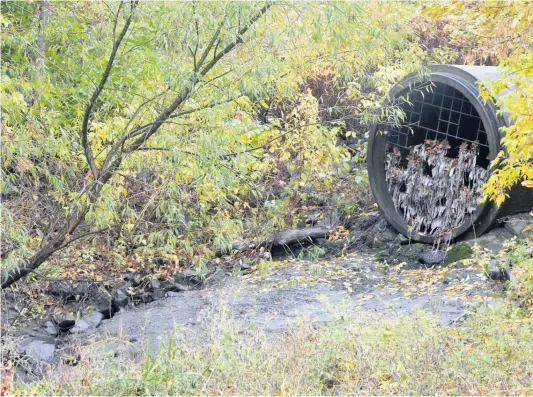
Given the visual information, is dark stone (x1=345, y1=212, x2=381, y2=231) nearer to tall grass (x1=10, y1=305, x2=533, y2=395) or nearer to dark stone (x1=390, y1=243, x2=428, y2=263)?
dark stone (x1=390, y1=243, x2=428, y2=263)

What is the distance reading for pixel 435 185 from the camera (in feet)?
29.6

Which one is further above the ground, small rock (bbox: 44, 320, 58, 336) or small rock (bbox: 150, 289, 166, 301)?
small rock (bbox: 150, 289, 166, 301)

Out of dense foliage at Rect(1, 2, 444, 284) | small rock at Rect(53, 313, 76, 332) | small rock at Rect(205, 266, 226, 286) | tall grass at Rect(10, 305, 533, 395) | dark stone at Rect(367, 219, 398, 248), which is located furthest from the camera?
dark stone at Rect(367, 219, 398, 248)

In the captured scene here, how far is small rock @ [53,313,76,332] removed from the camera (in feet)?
24.2

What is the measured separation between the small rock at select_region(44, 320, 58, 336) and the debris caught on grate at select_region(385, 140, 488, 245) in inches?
169

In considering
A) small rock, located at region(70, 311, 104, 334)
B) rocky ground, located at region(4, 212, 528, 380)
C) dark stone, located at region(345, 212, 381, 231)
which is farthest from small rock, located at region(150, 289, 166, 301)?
dark stone, located at region(345, 212, 381, 231)

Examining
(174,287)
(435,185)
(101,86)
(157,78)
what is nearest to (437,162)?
(435,185)

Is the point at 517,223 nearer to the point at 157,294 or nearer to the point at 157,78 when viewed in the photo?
the point at 157,294

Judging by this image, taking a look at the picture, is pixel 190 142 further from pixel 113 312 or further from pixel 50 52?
pixel 113 312

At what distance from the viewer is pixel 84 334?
23.4ft

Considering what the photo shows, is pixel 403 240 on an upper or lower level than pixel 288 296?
upper

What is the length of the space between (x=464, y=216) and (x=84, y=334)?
4.49 meters

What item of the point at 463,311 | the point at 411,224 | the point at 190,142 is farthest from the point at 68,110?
the point at 411,224

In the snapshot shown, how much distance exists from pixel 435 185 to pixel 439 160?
1.03ft
